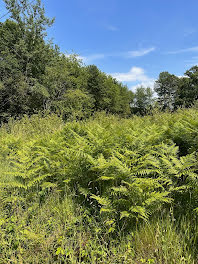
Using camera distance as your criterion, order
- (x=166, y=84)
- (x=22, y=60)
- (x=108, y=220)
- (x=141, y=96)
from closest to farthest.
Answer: (x=108, y=220) → (x=22, y=60) → (x=166, y=84) → (x=141, y=96)

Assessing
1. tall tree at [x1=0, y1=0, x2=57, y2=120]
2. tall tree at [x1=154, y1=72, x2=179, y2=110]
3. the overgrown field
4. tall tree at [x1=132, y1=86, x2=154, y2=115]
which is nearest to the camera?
the overgrown field

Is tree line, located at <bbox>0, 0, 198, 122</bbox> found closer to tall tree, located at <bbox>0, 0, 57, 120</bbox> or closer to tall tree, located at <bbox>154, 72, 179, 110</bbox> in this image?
tall tree, located at <bbox>0, 0, 57, 120</bbox>

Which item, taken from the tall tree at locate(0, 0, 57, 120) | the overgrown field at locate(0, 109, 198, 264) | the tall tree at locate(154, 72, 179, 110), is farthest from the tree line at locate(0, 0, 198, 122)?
the tall tree at locate(154, 72, 179, 110)

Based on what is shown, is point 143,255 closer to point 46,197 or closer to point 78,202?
point 78,202

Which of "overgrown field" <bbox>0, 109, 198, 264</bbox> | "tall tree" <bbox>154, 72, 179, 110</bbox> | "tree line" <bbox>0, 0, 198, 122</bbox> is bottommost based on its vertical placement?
"overgrown field" <bbox>0, 109, 198, 264</bbox>

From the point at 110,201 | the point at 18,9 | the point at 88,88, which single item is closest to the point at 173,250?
the point at 110,201

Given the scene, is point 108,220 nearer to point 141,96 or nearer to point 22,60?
point 22,60

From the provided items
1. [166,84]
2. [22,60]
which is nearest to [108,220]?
[22,60]

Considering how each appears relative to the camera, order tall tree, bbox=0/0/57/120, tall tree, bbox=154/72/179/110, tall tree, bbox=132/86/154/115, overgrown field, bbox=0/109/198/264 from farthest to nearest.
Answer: tall tree, bbox=132/86/154/115 < tall tree, bbox=154/72/179/110 < tall tree, bbox=0/0/57/120 < overgrown field, bbox=0/109/198/264

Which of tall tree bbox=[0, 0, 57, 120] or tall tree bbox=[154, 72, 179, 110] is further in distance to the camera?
tall tree bbox=[154, 72, 179, 110]

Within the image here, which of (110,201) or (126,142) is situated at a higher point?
(126,142)

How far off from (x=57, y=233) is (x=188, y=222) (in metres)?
1.53

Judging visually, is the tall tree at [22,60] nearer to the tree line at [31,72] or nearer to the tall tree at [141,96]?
the tree line at [31,72]

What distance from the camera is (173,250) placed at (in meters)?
1.71
